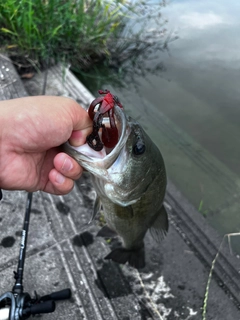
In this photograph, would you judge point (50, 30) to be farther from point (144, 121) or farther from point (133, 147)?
point (133, 147)

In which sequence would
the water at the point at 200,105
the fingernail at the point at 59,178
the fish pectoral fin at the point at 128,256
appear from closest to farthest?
the fingernail at the point at 59,178 → the fish pectoral fin at the point at 128,256 → the water at the point at 200,105

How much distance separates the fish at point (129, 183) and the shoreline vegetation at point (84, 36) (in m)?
2.77

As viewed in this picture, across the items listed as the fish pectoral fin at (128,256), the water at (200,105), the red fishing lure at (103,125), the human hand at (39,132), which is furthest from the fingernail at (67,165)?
the water at (200,105)

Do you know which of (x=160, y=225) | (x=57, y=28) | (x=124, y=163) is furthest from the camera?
(x=57, y=28)

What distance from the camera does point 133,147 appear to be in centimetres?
154

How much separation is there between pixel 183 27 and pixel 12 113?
16.7ft

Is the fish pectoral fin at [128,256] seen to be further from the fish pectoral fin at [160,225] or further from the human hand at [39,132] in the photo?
the human hand at [39,132]

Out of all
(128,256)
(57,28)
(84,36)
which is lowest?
(128,256)

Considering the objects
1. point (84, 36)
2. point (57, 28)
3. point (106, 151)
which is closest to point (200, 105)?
point (84, 36)

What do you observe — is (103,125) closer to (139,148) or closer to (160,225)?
(139,148)

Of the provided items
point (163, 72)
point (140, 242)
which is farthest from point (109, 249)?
point (163, 72)

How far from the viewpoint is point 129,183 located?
163 centimetres

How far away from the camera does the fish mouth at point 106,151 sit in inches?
55.9

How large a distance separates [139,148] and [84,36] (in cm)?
356
